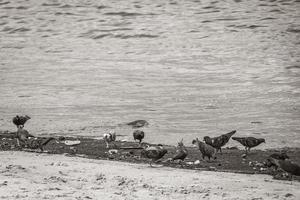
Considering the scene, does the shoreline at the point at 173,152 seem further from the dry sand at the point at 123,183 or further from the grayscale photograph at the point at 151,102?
the dry sand at the point at 123,183

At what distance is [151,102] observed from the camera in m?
16.2

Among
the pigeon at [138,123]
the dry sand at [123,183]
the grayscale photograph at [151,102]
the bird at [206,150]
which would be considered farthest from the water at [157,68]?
the dry sand at [123,183]

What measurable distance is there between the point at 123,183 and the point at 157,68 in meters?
11.6

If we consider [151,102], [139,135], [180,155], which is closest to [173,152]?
[139,135]

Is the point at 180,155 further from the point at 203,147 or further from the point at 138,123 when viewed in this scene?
the point at 138,123

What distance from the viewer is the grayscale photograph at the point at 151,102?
916 cm

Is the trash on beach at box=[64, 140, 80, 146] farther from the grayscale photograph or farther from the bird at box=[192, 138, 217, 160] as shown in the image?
the bird at box=[192, 138, 217, 160]

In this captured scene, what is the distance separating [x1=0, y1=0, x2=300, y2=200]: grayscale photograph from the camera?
30.1 feet

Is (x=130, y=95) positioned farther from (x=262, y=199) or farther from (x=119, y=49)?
(x=262, y=199)

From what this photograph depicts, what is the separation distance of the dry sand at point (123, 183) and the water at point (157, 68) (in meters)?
2.89

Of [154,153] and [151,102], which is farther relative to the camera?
[151,102]

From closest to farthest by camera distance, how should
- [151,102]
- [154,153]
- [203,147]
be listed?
[154,153] → [203,147] → [151,102]

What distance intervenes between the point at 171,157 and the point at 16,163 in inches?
97.4

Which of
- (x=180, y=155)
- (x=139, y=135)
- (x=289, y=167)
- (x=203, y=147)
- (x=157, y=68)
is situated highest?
(x=289, y=167)
